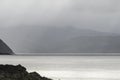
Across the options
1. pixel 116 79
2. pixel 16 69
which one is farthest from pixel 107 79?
pixel 16 69

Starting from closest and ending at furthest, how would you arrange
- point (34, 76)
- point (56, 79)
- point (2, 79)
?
point (2, 79)
point (34, 76)
point (56, 79)

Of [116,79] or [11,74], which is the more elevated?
[116,79]

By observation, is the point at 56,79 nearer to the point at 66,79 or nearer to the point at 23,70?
the point at 66,79

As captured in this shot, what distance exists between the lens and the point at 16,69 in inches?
2162

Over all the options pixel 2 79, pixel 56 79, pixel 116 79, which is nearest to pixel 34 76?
pixel 2 79

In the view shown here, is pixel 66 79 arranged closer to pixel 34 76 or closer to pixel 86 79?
pixel 86 79

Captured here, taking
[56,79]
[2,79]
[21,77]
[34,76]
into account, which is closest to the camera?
[2,79]

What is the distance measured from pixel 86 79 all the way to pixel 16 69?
29.3 metres

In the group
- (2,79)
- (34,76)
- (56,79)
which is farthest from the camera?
(56,79)

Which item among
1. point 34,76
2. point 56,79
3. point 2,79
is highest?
point 56,79

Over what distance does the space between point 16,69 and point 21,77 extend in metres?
5.78

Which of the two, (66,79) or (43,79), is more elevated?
(66,79)

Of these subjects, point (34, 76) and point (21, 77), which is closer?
point (21, 77)

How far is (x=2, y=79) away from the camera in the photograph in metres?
45.9
